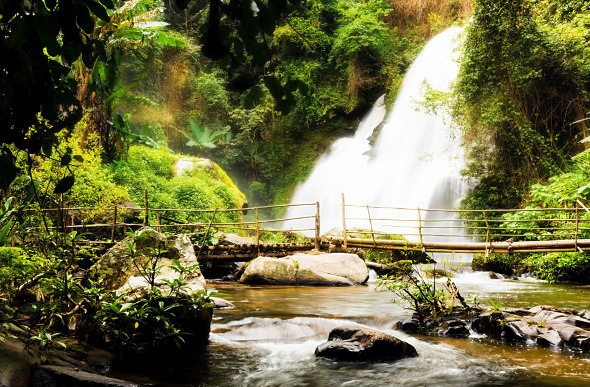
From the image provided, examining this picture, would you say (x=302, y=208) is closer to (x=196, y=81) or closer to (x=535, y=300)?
(x=196, y=81)

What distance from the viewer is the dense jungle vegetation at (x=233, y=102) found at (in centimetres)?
106

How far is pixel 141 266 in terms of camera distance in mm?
3740

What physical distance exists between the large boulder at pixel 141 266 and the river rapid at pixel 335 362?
648 mm

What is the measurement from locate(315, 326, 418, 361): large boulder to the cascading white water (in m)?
10.2

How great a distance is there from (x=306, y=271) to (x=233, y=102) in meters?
16.1

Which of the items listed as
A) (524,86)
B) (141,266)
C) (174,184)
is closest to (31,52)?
(141,266)

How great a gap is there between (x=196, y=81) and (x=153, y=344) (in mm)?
18759

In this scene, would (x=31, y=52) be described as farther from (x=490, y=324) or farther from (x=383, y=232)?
(x=383, y=232)

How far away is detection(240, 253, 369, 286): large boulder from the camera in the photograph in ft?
27.6

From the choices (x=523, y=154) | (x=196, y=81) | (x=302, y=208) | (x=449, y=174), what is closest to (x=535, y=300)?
(x=523, y=154)

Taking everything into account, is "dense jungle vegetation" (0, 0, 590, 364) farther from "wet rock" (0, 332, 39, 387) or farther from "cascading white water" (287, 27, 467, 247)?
"cascading white water" (287, 27, 467, 247)

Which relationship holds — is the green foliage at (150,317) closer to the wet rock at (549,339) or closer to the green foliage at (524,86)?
the wet rock at (549,339)

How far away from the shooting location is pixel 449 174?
1411 centimetres

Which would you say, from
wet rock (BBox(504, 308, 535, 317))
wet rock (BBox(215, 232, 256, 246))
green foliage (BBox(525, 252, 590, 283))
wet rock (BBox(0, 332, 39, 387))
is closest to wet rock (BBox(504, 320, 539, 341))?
wet rock (BBox(504, 308, 535, 317))
